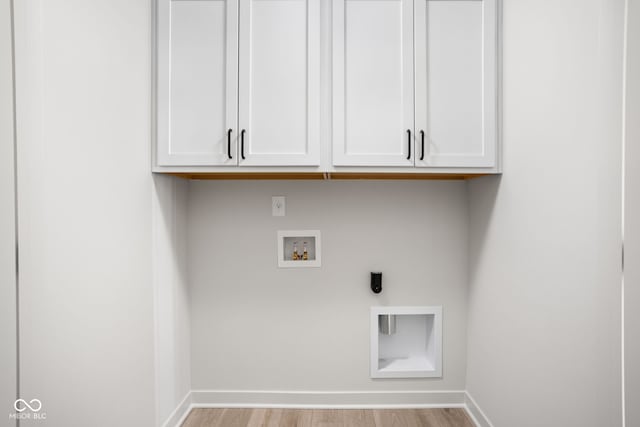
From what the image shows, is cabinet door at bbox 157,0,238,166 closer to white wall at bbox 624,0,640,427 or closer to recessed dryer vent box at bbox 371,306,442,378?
recessed dryer vent box at bbox 371,306,442,378

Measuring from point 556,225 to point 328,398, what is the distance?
1.52 meters

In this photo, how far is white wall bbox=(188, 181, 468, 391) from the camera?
6.80ft

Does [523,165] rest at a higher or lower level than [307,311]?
higher

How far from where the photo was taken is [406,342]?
2.16 meters

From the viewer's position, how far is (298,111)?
5.39 ft

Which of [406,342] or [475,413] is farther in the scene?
[406,342]

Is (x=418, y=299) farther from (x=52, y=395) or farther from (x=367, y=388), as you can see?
(x=52, y=395)

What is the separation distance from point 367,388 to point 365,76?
1696mm

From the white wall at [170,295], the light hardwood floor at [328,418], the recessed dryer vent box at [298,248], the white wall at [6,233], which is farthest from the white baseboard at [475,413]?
the white wall at [6,233]

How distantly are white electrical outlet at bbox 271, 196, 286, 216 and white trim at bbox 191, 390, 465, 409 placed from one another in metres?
1.04

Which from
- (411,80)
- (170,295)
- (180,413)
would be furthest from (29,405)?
(411,80)

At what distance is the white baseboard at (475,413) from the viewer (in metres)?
1.80

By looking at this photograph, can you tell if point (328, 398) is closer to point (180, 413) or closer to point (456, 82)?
point (180, 413)

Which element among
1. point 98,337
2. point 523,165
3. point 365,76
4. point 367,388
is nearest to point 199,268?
point 98,337
